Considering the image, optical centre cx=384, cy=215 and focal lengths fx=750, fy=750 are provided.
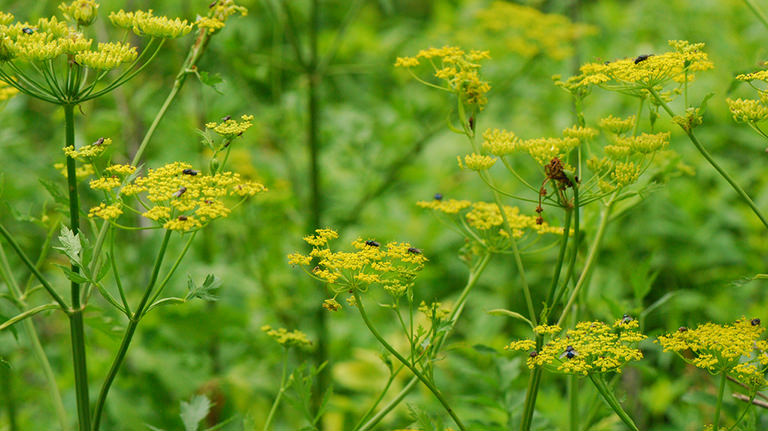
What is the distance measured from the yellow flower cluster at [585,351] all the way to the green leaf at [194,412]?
723 mm

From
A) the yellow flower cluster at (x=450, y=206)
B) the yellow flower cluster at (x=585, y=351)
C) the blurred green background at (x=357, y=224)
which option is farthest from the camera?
the blurred green background at (x=357, y=224)

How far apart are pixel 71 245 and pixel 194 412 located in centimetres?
51

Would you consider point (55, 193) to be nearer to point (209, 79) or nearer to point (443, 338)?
point (209, 79)

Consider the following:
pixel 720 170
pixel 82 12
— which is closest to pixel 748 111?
pixel 720 170

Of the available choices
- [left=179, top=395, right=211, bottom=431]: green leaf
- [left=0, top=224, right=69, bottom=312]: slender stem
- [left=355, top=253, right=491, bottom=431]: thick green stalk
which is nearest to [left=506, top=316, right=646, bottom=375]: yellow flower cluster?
[left=355, top=253, right=491, bottom=431]: thick green stalk

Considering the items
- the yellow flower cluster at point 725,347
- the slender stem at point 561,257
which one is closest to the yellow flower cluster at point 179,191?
the slender stem at point 561,257

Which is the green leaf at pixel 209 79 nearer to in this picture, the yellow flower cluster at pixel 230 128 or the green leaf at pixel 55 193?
the yellow flower cluster at pixel 230 128

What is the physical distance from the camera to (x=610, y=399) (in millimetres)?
1319

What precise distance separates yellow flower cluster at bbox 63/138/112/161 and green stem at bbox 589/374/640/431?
0.98m

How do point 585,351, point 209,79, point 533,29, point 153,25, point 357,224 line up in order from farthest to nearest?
point 357,224 < point 533,29 < point 209,79 < point 153,25 < point 585,351

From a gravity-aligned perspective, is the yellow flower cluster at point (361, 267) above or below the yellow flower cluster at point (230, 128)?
below

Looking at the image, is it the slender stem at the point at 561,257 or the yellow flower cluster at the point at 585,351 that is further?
the slender stem at the point at 561,257

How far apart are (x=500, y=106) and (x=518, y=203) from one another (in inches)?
50.2

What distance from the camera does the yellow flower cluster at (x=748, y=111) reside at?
4.58 feet
